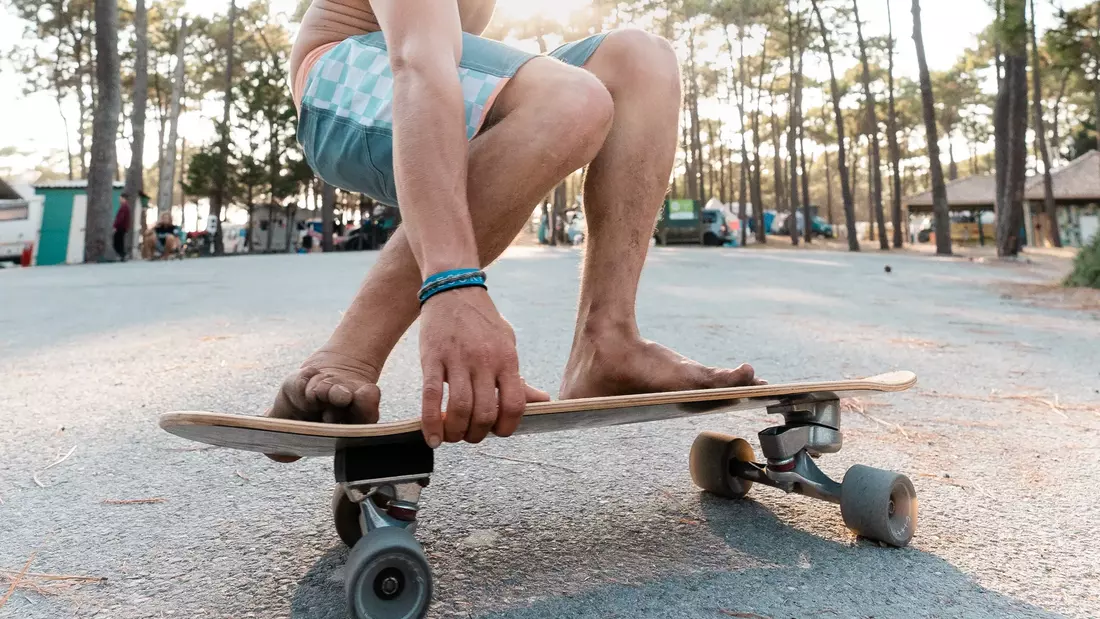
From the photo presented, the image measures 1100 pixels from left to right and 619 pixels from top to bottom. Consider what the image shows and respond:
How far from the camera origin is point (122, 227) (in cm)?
1738

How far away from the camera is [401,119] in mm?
1152

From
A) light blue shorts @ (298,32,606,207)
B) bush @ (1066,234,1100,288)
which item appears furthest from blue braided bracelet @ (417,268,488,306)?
bush @ (1066,234,1100,288)

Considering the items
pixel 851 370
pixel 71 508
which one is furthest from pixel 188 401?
pixel 851 370

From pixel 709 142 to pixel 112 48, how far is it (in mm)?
41212

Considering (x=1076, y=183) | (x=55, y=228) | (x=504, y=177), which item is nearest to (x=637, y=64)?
(x=504, y=177)

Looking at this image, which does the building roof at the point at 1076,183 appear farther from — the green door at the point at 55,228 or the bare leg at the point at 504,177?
the bare leg at the point at 504,177

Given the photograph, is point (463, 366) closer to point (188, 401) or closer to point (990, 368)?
point (188, 401)

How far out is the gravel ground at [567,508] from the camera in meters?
1.16

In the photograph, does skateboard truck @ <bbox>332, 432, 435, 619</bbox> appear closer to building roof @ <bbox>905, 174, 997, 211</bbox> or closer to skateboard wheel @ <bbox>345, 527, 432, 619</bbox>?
skateboard wheel @ <bbox>345, 527, 432, 619</bbox>

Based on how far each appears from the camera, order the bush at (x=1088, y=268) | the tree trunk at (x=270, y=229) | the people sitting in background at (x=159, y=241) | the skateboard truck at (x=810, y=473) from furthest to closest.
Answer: the tree trunk at (x=270, y=229)
the people sitting in background at (x=159, y=241)
the bush at (x=1088, y=268)
the skateboard truck at (x=810, y=473)

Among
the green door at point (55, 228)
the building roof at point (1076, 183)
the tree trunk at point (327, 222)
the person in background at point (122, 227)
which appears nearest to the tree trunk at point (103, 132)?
the person in background at point (122, 227)

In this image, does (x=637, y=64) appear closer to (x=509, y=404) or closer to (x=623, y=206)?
(x=623, y=206)

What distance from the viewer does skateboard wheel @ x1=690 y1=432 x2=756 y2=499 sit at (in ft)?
5.09

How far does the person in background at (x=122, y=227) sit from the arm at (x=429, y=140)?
1801 centimetres
